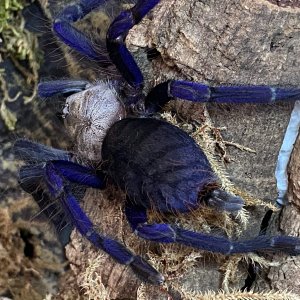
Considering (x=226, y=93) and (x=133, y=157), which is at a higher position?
(x=226, y=93)

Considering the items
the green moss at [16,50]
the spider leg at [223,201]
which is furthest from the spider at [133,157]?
the green moss at [16,50]

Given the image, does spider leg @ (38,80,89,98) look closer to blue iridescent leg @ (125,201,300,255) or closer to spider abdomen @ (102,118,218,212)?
spider abdomen @ (102,118,218,212)

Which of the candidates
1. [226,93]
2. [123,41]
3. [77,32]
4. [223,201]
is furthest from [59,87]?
[223,201]

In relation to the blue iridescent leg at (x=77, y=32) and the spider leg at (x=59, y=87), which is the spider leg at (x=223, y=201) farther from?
the spider leg at (x=59, y=87)

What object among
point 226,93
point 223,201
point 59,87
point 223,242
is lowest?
point 223,242

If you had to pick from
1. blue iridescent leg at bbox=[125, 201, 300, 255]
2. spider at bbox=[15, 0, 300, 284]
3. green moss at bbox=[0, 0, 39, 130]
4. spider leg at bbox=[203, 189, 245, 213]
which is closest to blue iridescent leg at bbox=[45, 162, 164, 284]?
spider at bbox=[15, 0, 300, 284]

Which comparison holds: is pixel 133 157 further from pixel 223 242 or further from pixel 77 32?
pixel 77 32
